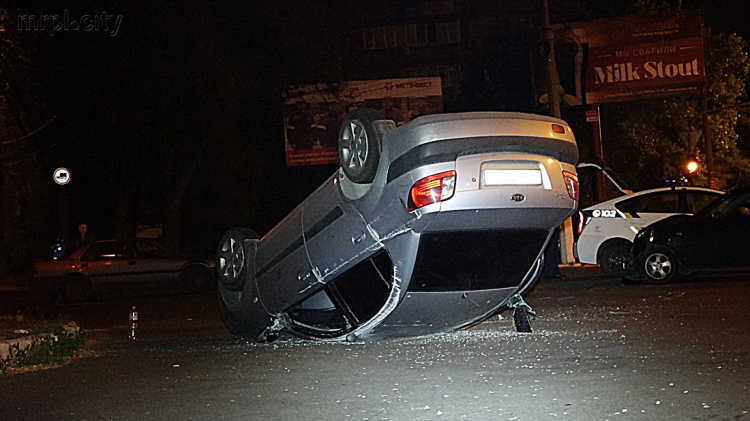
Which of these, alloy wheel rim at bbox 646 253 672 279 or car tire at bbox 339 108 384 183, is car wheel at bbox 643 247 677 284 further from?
car tire at bbox 339 108 384 183

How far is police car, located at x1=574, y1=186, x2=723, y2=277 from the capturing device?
696 inches

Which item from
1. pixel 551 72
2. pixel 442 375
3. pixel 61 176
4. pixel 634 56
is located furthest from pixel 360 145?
pixel 634 56

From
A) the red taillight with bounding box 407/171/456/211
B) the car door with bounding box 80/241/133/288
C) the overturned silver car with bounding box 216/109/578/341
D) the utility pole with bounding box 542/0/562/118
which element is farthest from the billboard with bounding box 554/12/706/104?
the red taillight with bounding box 407/171/456/211

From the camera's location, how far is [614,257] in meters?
17.8

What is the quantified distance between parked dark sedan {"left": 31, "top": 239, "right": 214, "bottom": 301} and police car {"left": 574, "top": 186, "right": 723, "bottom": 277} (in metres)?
8.58

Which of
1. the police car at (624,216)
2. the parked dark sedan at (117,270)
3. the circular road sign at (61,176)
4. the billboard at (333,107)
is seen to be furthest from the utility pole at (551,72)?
the circular road sign at (61,176)

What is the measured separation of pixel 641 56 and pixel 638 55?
0.32 ft

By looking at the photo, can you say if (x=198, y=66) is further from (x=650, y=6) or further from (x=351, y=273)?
(x=650, y=6)

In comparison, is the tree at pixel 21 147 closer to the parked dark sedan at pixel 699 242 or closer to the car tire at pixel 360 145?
the parked dark sedan at pixel 699 242

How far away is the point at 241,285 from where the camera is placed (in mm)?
10367

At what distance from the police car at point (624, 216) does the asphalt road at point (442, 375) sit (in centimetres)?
565

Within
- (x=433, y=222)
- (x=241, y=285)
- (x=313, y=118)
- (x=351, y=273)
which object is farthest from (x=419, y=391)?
(x=313, y=118)

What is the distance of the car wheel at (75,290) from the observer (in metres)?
21.6

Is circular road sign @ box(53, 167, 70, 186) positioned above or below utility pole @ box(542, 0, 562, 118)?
below
